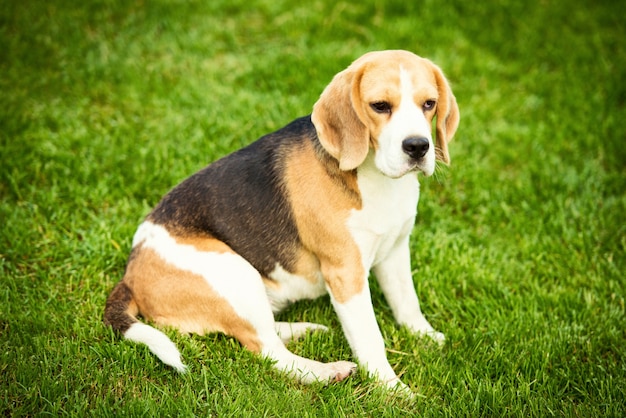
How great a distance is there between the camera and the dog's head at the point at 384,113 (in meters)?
3.51

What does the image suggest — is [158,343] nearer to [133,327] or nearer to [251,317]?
[133,327]

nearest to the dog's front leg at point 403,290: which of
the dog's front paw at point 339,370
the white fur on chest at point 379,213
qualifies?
the white fur on chest at point 379,213

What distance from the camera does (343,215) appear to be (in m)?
3.85

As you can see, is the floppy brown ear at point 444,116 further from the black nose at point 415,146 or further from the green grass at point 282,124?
the green grass at point 282,124

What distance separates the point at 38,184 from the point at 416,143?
3794 mm

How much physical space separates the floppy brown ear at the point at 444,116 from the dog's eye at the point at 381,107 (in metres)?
0.45

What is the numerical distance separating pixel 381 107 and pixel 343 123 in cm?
24

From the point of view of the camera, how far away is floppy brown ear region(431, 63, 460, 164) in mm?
3865

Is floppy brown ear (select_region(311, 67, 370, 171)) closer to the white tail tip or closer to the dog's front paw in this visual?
the dog's front paw

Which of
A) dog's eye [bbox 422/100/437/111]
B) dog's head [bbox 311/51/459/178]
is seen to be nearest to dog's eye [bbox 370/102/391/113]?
dog's head [bbox 311/51/459/178]

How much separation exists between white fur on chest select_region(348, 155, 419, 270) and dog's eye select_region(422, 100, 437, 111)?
1.35ft

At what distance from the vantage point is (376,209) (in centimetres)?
385

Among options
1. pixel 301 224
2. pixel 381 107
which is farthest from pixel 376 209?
pixel 381 107

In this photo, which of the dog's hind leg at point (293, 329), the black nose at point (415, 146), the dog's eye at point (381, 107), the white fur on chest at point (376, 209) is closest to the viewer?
the black nose at point (415, 146)
